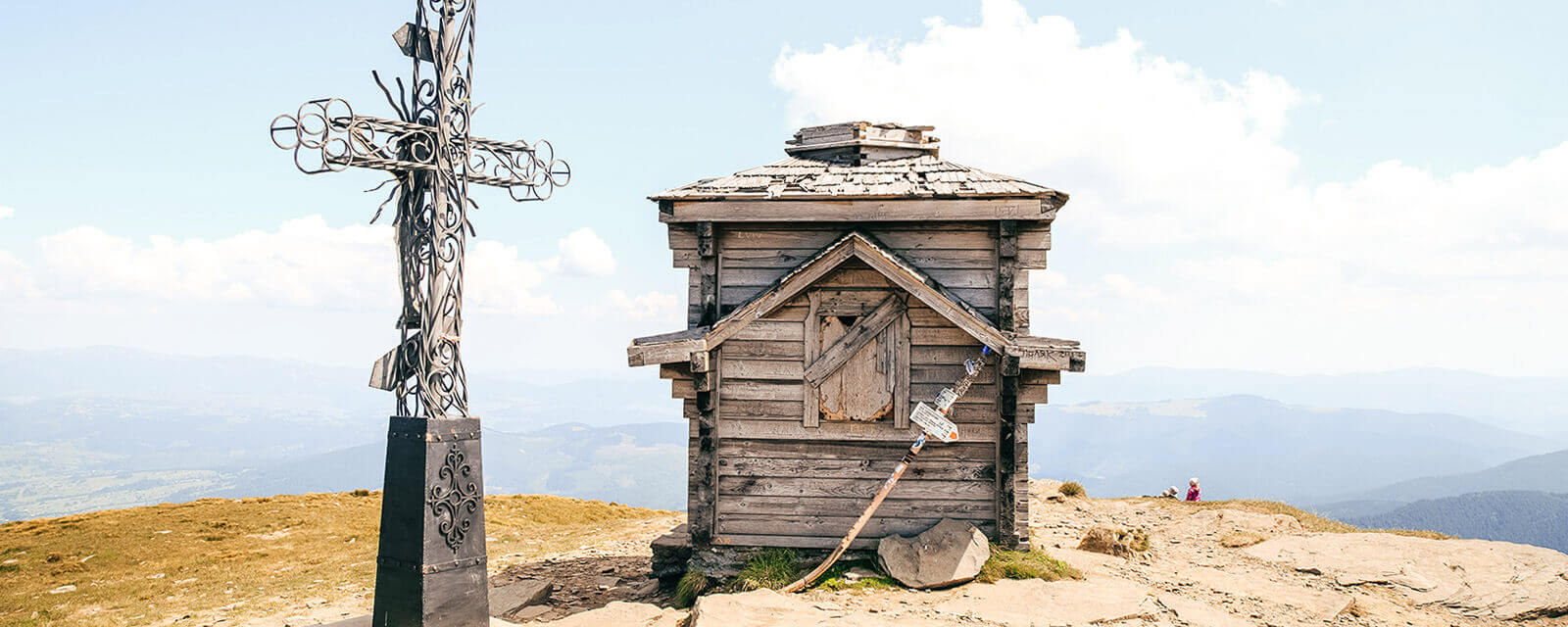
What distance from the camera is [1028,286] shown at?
37.3 feet

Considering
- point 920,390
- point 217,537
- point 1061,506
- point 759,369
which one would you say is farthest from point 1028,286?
point 217,537

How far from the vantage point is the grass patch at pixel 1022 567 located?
1070cm

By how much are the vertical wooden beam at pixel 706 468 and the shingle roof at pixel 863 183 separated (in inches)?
88.0

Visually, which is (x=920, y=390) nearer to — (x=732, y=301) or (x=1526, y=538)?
(x=732, y=301)

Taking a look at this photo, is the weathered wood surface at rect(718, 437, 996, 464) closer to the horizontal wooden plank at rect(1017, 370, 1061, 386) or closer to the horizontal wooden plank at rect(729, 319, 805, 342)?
the horizontal wooden plank at rect(1017, 370, 1061, 386)

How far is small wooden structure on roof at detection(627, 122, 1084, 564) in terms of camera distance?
37.0ft

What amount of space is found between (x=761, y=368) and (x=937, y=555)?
10.6 ft

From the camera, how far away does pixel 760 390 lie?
11.5 metres

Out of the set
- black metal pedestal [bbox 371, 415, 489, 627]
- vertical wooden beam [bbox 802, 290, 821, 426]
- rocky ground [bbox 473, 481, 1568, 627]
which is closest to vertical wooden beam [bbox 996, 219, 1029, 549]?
rocky ground [bbox 473, 481, 1568, 627]

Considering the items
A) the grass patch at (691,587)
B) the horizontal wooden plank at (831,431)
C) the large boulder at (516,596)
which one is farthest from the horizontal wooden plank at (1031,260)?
the large boulder at (516,596)

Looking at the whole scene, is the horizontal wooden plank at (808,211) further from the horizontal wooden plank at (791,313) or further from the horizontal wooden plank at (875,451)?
the horizontal wooden plank at (875,451)

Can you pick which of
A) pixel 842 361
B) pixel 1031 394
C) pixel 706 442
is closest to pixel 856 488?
A: pixel 842 361

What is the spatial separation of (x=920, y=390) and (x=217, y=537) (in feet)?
52.6

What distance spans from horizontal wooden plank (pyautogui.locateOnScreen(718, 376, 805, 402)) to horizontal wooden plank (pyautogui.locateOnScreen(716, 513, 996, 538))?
158 centimetres
